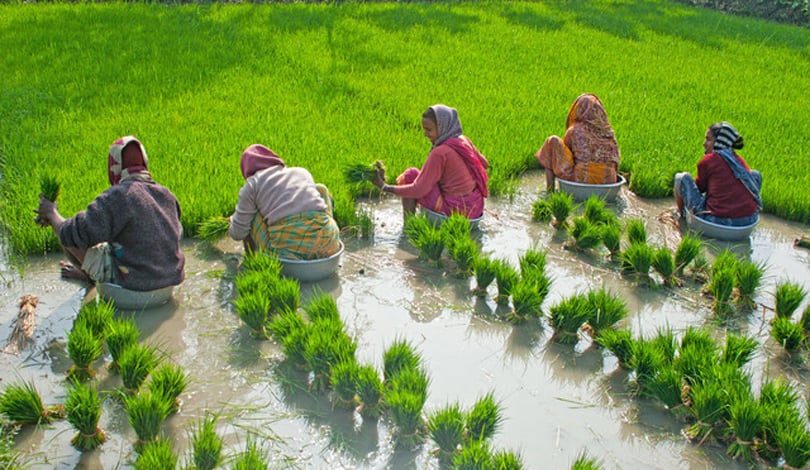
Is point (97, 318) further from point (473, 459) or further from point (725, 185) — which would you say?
point (725, 185)

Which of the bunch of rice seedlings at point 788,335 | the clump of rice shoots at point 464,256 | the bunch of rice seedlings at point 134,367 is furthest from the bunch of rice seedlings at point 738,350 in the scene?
the bunch of rice seedlings at point 134,367

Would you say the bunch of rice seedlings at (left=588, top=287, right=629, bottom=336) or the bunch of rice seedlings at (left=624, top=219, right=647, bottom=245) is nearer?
the bunch of rice seedlings at (left=588, top=287, right=629, bottom=336)

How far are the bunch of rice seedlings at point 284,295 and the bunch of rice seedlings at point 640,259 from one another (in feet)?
7.72

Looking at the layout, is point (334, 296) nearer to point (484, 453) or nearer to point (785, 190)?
point (484, 453)

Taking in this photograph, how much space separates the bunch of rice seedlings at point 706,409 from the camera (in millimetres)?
3469

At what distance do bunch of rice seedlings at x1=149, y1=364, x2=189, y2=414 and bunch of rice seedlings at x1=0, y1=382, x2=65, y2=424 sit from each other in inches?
19.0

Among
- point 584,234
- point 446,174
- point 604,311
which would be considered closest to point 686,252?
point 584,234

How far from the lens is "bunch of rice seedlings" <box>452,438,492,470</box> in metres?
2.98

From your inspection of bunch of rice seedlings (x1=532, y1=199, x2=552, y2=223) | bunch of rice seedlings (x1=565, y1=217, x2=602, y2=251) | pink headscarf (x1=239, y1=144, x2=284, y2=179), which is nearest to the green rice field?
bunch of rice seedlings (x1=532, y1=199, x2=552, y2=223)

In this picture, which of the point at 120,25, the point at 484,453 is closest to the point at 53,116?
the point at 120,25

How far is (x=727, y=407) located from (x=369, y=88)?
6.22 metres

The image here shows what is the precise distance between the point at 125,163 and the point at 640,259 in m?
3.41

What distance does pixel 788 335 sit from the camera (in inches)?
168

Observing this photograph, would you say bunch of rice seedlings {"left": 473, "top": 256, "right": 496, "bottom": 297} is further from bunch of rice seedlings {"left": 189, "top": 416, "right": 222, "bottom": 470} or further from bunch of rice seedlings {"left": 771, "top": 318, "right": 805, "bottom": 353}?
bunch of rice seedlings {"left": 189, "top": 416, "right": 222, "bottom": 470}
